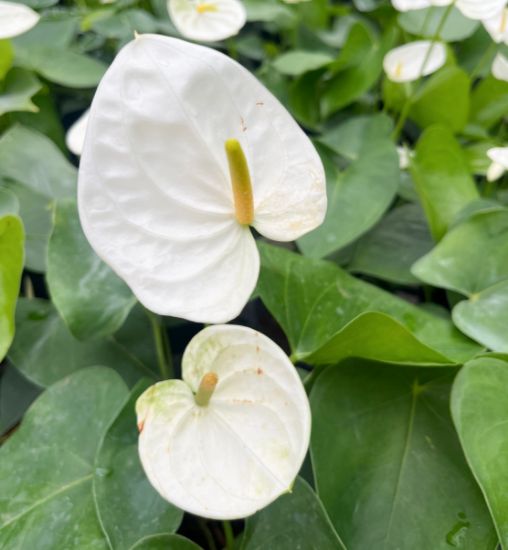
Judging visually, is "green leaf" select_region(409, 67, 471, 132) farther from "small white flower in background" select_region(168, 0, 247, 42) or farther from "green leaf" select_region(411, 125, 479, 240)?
"small white flower in background" select_region(168, 0, 247, 42)

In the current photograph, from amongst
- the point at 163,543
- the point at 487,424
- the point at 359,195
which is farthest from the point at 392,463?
the point at 359,195

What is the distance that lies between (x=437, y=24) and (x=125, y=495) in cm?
79

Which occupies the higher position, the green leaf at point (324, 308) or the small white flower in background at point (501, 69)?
the small white flower in background at point (501, 69)

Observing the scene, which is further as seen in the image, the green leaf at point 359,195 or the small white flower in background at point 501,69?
the small white flower in background at point 501,69

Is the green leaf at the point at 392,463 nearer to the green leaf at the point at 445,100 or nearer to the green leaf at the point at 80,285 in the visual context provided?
the green leaf at the point at 80,285

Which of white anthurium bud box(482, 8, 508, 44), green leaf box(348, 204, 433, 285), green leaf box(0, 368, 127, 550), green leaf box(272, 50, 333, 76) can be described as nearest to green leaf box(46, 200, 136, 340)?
green leaf box(0, 368, 127, 550)

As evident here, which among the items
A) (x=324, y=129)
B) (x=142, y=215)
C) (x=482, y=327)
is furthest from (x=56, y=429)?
(x=324, y=129)

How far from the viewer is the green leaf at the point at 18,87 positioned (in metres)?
0.74

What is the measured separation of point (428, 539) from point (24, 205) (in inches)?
20.8

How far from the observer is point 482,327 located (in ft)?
1.65

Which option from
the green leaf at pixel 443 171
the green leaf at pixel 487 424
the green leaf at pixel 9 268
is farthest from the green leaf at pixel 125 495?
the green leaf at pixel 443 171

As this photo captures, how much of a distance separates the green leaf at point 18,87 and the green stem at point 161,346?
35 centimetres

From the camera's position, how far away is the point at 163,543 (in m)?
0.42

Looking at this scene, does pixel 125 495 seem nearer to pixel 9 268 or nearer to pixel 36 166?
pixel 9 268
